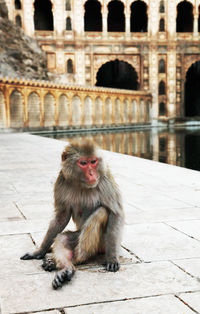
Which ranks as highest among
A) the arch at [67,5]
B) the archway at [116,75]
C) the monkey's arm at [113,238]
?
the arch at [67,5]

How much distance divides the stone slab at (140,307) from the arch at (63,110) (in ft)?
71.5

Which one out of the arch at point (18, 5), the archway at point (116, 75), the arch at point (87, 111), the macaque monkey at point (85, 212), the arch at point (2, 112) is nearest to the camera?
the macaque monkey at point (85, 212)

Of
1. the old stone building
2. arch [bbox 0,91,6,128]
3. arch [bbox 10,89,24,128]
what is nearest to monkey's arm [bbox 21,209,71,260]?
arch [bbox 0,91,6,128]

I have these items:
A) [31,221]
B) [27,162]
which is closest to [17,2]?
[27,162]

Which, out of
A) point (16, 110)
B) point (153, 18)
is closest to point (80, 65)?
point (153, 18)

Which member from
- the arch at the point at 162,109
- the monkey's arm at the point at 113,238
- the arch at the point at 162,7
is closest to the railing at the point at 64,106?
the arch at the point at 162,109

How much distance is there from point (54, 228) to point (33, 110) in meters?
19.7

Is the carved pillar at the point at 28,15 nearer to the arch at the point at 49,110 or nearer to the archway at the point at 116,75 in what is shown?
the archway at the point at 116,75

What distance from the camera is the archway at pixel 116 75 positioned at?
37.1 meters

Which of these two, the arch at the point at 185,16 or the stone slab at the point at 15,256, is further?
the arch at the point at 185,16

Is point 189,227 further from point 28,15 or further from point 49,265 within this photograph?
point 28,15

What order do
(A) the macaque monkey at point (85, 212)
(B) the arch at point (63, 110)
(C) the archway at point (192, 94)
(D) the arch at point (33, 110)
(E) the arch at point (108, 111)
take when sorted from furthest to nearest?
(C) the archway at point (192, 94), (E) the arch at point (108, 111), (B) the arch at point (63, 110), (D) the arch at point (33, 110), (A) the macaque monkey at point (85, 212)

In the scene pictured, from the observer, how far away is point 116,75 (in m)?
39.3

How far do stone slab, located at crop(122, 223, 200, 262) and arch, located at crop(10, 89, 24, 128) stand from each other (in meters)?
17.8
